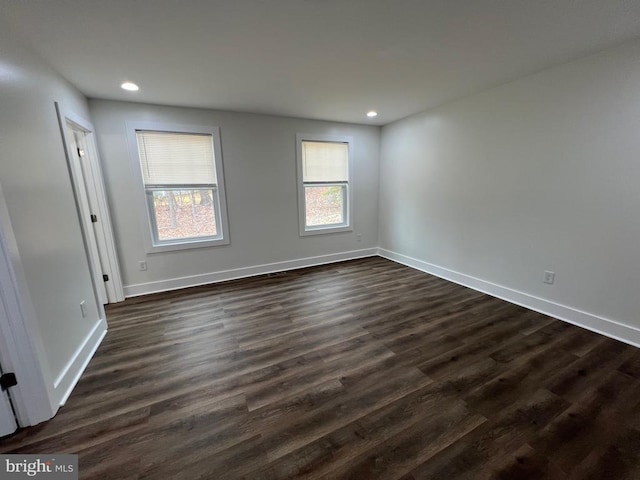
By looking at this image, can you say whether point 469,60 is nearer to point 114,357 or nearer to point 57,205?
point 57,205

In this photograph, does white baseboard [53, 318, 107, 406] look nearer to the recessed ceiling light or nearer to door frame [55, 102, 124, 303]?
door frame [55, 102, 124, 303]

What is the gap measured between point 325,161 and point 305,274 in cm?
195

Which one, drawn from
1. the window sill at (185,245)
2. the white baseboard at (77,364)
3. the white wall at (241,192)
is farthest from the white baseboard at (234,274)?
the white baseboard at (77,364)

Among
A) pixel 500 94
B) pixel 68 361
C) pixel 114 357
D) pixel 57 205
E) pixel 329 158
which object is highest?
pixel 500 94

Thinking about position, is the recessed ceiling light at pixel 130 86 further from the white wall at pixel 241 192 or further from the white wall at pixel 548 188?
the white wall at pixel 548 188

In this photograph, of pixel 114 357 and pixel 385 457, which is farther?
pixel 114 357

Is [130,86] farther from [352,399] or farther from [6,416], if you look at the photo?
[352,399]

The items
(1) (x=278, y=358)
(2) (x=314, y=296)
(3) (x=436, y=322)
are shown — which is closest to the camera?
(1) (x=278, y=358)

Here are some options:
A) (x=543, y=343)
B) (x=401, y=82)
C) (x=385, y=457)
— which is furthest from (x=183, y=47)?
(x=543, y=343)

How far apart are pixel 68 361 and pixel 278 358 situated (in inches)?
60.3

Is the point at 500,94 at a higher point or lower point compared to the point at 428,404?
higher

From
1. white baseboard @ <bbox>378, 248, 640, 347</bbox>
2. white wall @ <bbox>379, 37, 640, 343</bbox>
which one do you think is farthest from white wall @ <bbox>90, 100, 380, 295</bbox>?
white baseboard @ <bbox>378, 248, 640, 347</bbox>

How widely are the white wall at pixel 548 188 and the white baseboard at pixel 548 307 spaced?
1 cm

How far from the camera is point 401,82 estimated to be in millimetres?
2736
